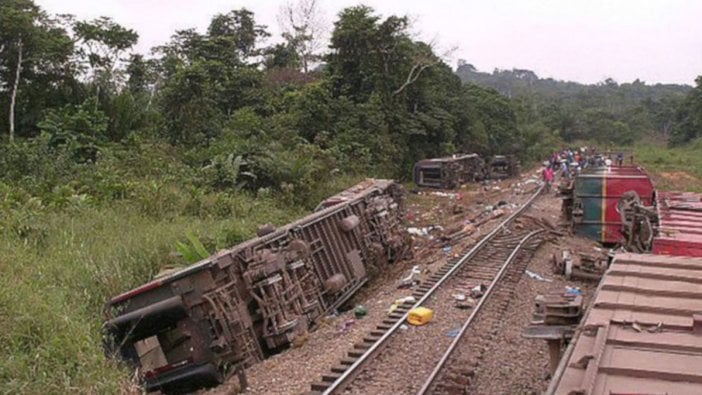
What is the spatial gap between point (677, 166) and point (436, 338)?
118ft

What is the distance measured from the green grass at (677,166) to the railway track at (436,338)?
18.8 meters

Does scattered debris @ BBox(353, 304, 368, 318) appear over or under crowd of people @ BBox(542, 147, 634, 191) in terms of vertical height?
over

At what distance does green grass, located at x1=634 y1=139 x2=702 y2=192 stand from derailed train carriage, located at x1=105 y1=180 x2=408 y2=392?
22105 mm

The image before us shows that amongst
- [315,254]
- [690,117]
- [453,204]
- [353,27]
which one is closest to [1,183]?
[315,254]

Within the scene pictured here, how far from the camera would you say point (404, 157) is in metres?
31.7

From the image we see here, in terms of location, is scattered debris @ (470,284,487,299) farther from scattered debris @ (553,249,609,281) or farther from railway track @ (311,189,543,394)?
scattered debris @ (553,249,609,281)

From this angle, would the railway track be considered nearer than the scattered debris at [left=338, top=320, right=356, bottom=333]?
Yes

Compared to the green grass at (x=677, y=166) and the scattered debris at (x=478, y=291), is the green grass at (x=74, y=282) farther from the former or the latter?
the green grass at (x=677, y=166)

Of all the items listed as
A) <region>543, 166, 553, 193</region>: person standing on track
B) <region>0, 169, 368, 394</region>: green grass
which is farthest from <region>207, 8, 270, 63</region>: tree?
<region>0, 169, 368, 394</region>: green grass

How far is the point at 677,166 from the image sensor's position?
3912 cm

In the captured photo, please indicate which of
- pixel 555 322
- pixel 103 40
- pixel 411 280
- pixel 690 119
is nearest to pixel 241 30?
pixel 103 40

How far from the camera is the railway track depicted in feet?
23.2

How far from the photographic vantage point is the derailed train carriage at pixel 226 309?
783cm

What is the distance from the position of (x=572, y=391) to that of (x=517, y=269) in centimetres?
922
